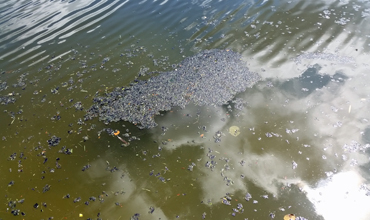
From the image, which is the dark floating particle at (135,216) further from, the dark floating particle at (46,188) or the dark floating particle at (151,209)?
the dark floating particle at (46,188)

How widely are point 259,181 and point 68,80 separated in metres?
4.61

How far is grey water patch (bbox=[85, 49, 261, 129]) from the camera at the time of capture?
4.99 metres

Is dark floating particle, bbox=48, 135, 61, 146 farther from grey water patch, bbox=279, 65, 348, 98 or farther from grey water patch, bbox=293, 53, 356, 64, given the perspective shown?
grey water patch, bbox=293, 53, 356, 64

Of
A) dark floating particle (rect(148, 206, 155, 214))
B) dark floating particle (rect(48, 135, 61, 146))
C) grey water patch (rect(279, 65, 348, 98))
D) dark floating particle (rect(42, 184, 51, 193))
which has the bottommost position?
grey water patch (rect(279, 65, 348, 98))

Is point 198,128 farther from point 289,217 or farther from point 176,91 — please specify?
point 289,217

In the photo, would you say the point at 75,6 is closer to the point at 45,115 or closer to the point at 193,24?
the point at 193,24

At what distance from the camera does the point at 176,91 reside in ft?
17.5

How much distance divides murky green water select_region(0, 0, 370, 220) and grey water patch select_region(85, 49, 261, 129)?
0.62 ft

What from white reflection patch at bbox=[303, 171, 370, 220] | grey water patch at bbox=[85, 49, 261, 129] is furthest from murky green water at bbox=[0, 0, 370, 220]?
grey water patch at bbox=[85, 49, 261, 129]

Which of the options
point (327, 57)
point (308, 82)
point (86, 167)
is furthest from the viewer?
point (327, 57)

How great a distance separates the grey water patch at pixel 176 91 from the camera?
196 inches

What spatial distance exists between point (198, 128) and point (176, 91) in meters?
1.06

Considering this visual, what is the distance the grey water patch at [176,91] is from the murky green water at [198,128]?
7.4 inches

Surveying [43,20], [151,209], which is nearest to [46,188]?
[151,209]
